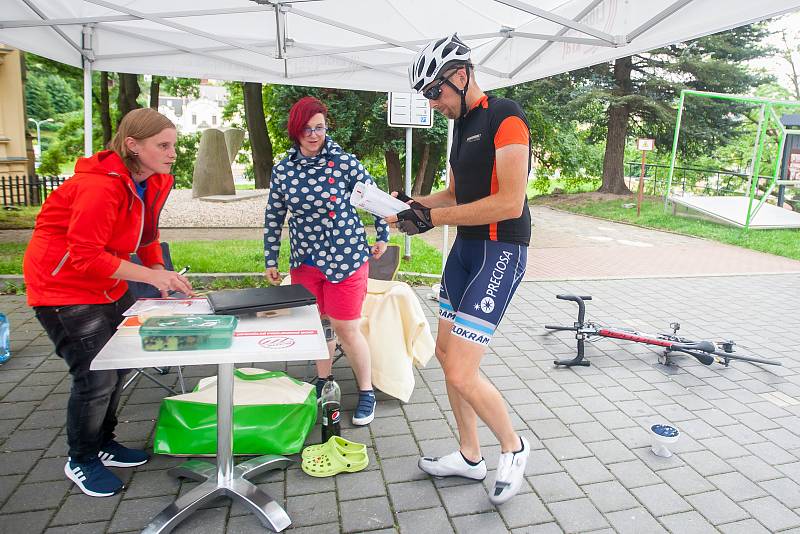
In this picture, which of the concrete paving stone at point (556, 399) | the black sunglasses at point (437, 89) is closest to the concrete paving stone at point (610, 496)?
the concrete paving stone at point (556, 399)

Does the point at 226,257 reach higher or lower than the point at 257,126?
lower

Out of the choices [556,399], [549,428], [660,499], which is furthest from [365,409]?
[660,499]

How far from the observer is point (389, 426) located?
11.7 feet

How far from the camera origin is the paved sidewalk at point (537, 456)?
2654mm

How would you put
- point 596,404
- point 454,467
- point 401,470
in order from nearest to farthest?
1. point 454,467
2. point 401,470
3. point 596,404

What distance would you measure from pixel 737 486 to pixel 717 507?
297 mm

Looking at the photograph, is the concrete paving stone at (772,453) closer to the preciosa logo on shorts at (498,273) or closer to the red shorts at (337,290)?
the preciosa logo on shorts at (498,273)

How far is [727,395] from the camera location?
4199 millimetres

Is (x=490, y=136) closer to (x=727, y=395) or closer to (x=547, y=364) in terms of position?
(x=547, y=364)

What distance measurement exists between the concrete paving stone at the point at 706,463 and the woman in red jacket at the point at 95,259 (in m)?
2.88

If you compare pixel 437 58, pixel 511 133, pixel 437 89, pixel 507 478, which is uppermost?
pixel 437 58

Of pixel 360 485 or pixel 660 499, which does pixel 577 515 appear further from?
pixel 360 485

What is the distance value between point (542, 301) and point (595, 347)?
5.30ft

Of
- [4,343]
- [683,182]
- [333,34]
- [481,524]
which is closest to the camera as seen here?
[481,524]
